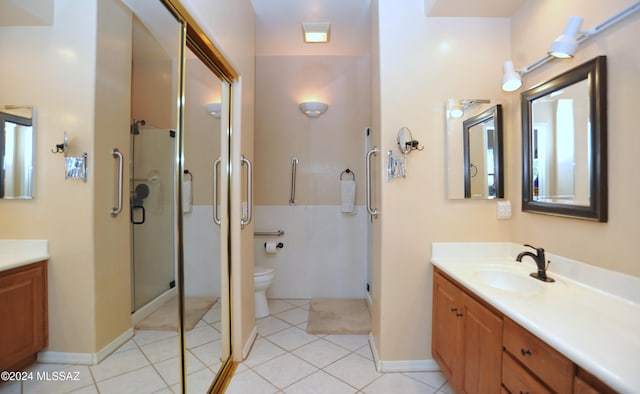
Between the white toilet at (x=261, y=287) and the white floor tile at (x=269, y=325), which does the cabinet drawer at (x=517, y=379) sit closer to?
the white floor tile at (x=269, y=325)

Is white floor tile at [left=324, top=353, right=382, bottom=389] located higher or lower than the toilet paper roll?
lower

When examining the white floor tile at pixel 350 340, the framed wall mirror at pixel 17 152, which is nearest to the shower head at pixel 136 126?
the framed wall mirror at pixel 17 152

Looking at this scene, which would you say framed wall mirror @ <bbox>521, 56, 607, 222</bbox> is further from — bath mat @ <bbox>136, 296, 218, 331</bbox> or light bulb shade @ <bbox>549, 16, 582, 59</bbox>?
bath mat @ <bbox>136, 296, 218, 331</bbox>

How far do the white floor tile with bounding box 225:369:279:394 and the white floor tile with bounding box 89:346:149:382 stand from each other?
2.66ft

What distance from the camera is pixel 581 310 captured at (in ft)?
3.39

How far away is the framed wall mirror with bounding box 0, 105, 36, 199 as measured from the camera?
2.01 ft

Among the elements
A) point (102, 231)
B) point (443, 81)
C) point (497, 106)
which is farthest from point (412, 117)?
point (102, 231)

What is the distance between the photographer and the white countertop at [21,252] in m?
0.61

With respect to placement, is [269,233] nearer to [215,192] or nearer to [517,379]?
[215,192]

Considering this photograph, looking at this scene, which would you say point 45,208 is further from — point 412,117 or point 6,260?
point 412,117

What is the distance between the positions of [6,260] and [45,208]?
0.15m

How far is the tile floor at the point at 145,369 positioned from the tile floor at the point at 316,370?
0.99 ft

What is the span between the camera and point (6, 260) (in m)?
0.61

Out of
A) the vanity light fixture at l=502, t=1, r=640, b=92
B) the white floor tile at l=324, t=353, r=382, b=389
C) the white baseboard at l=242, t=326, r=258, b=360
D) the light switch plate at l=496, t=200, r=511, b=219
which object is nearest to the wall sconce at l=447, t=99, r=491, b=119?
the vanity light fixture at l=502, t=1, r=640, b=92
